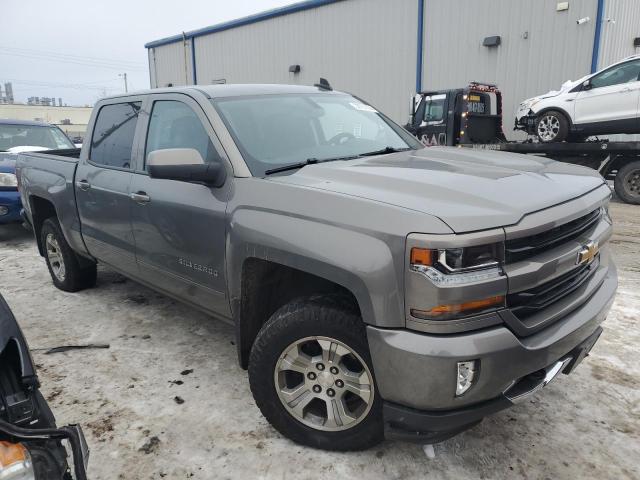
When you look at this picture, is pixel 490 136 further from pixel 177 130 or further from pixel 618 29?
pixel 177 130

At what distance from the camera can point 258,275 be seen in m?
2.57

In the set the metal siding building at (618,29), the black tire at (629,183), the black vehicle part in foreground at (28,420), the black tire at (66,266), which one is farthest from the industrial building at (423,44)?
the black vehicle part in foreground at (28,420)

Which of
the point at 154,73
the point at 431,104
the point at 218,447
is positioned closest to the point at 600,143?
the point at 431,104

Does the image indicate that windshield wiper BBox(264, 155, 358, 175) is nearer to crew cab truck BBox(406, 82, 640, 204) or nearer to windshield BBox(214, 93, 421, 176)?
windshield BBox(214, 93, 421, 176)

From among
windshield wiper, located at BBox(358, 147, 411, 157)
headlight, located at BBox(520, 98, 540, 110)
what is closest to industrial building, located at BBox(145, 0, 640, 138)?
headlight, located at BBox(520, 98, 540, 110)

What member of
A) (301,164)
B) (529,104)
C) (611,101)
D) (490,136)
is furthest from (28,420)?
(490,136)

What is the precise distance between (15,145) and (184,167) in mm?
7051

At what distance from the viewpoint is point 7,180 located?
22.8 ft

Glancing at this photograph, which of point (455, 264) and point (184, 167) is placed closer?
point (455, 264)

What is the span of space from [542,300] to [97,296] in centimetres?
405

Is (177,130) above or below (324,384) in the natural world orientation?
above

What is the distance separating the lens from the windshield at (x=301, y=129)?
2807mm

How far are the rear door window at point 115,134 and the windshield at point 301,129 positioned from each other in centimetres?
97

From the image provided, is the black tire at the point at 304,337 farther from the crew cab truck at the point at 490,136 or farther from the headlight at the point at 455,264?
the crew cab truck at the point at 490,136
